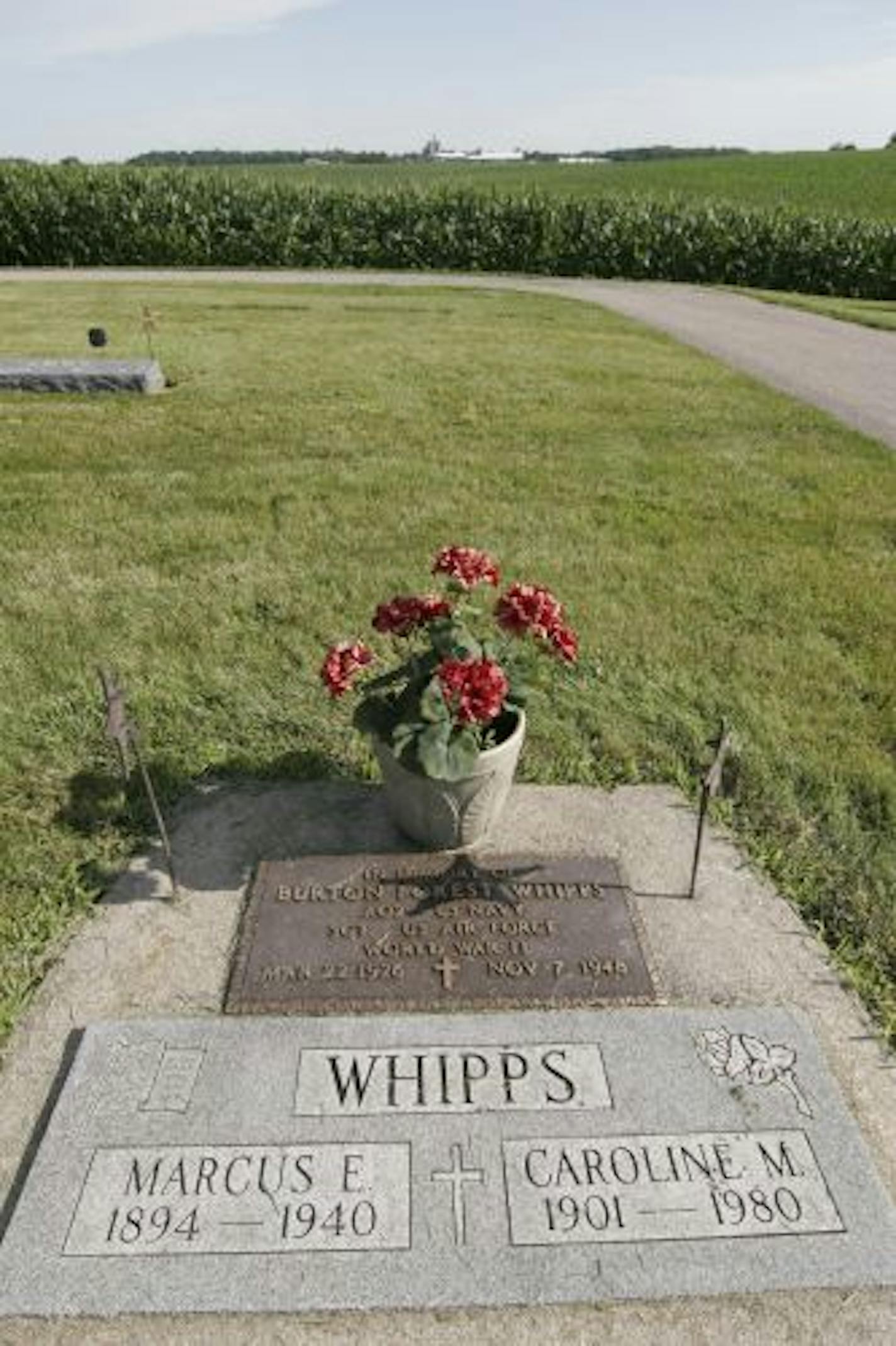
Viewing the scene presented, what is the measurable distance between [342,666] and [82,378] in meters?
8.47

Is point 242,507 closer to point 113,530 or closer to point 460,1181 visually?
point 113,530

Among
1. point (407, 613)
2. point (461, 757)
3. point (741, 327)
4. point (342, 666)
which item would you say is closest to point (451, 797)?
point (461, 757)

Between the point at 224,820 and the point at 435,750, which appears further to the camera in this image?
the point at 224,820

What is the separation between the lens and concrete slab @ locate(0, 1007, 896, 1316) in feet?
9.12

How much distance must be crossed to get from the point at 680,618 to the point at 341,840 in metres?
3.13

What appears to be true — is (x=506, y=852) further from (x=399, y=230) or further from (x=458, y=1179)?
(x=399, y=230)

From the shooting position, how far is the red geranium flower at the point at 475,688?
385 centimetres

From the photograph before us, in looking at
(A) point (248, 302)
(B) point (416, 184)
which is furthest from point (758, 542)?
(B) point (416, 184)

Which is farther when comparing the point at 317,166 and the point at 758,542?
the point at 317,166

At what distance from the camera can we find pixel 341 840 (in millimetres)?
4539

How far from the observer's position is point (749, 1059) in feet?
11.3

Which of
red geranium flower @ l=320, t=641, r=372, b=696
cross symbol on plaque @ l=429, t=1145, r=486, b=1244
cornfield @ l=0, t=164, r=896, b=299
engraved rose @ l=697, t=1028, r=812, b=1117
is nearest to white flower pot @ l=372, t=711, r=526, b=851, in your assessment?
red geranium flower @ l=320, t=641, r=372, b=696

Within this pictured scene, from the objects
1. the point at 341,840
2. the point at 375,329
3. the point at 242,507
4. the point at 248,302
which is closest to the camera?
the point at 341,840

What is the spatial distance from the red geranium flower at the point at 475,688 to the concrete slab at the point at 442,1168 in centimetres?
115
